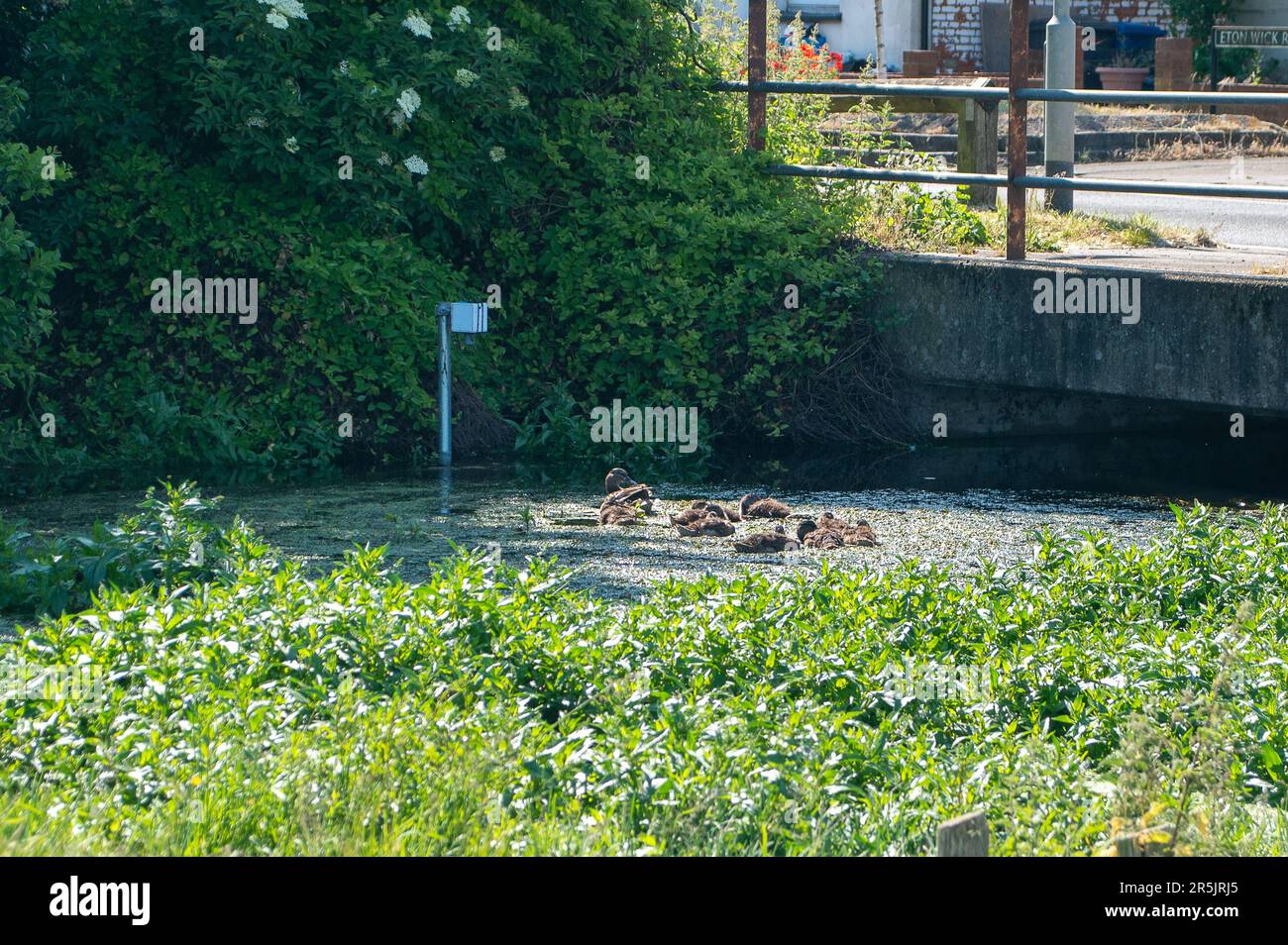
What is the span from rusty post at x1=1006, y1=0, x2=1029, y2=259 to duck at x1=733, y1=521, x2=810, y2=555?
3426 mm

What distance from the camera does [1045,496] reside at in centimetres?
873

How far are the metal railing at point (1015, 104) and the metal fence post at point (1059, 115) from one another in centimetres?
121

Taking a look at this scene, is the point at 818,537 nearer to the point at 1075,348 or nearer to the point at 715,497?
the point at 715,497

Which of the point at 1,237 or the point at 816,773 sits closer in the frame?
the point at 816,773

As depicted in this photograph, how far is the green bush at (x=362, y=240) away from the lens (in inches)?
356

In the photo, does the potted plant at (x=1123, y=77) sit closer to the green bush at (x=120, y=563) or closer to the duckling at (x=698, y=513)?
the duckling at (x=698, y=513)

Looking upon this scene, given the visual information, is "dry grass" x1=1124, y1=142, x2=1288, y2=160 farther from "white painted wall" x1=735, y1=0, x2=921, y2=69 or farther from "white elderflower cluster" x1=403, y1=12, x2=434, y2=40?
"white elderflower cluster" x1=403, y1=12, x2=434, y2=40

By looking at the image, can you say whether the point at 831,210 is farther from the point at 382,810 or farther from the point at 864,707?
the point at 382,810

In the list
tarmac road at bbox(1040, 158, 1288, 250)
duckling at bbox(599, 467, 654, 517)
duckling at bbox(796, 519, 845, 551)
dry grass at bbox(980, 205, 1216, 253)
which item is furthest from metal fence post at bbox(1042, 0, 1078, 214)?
duckling at bbox(796, 519, 845, 551)

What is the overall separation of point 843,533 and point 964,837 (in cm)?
433

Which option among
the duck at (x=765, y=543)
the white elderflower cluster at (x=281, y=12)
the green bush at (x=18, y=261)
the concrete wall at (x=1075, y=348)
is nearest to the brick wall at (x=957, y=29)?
the concrete wall at (x=1075, y=348)

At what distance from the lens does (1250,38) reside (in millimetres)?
27891
